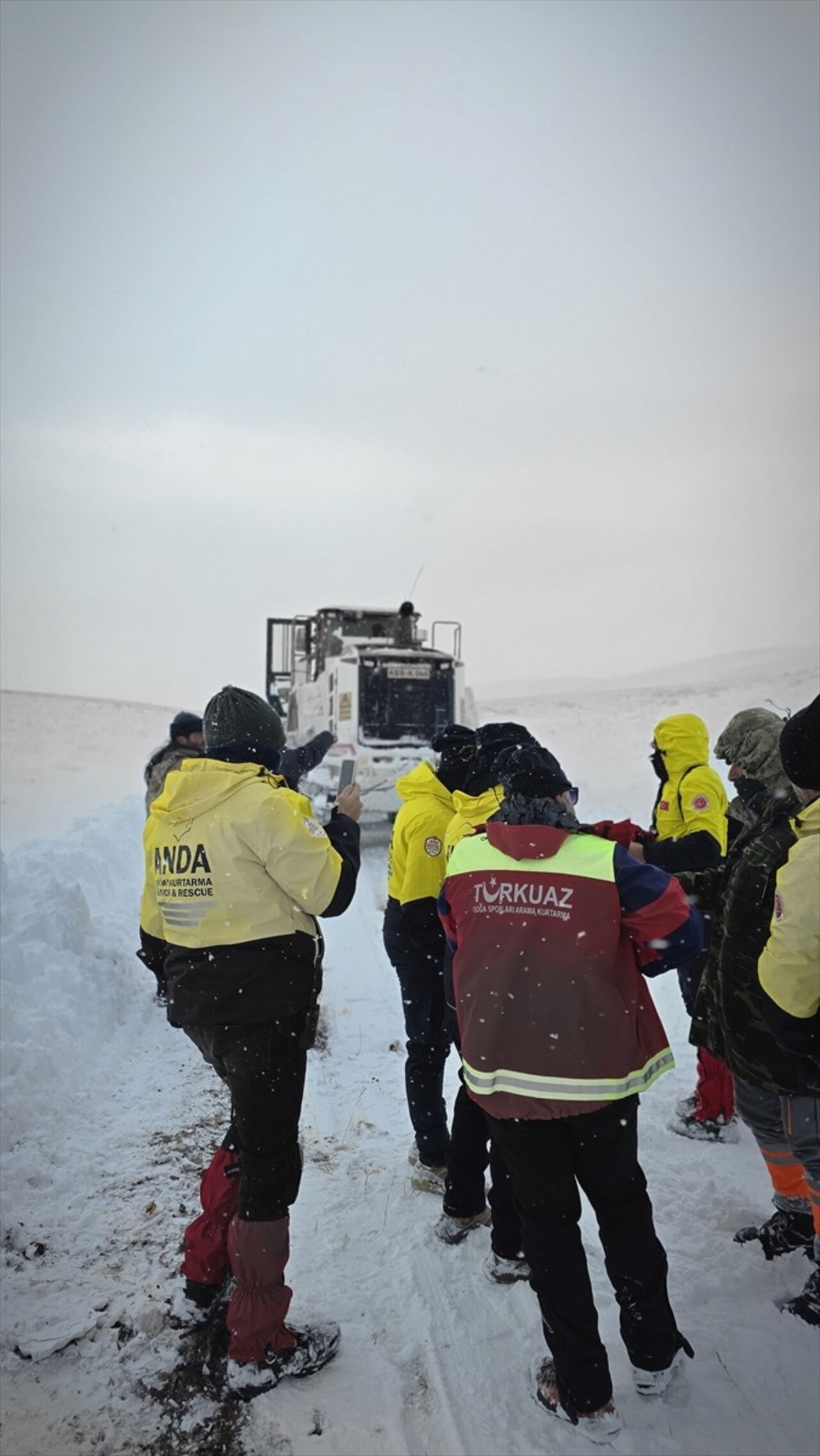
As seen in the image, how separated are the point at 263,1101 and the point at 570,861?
1243 mm

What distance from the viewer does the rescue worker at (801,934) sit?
2.27m

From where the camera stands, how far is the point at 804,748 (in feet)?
7.98

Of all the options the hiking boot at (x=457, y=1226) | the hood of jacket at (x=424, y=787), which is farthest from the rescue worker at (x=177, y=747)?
the hiking boot at (x=457, y=1226)

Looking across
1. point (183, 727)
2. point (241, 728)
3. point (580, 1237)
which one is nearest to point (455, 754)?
point (241, 728)

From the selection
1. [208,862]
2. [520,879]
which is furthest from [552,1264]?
[208,862]

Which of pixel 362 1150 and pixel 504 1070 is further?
pixel 362 1150

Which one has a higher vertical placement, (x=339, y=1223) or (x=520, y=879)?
(x=520, y=879)

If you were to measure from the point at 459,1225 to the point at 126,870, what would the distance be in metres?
6.29

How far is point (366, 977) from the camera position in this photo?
653cm

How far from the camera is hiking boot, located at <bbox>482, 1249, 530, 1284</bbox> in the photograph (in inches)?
120

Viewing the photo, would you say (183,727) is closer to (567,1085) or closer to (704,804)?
(704,804)

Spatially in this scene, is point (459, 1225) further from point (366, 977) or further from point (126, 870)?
point (126, 870)

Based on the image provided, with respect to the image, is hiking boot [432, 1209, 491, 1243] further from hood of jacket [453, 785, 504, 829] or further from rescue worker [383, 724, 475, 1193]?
hood of jacket [453, 785, 504, 829]

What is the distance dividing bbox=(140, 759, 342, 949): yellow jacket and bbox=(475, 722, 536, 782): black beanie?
79 cm
